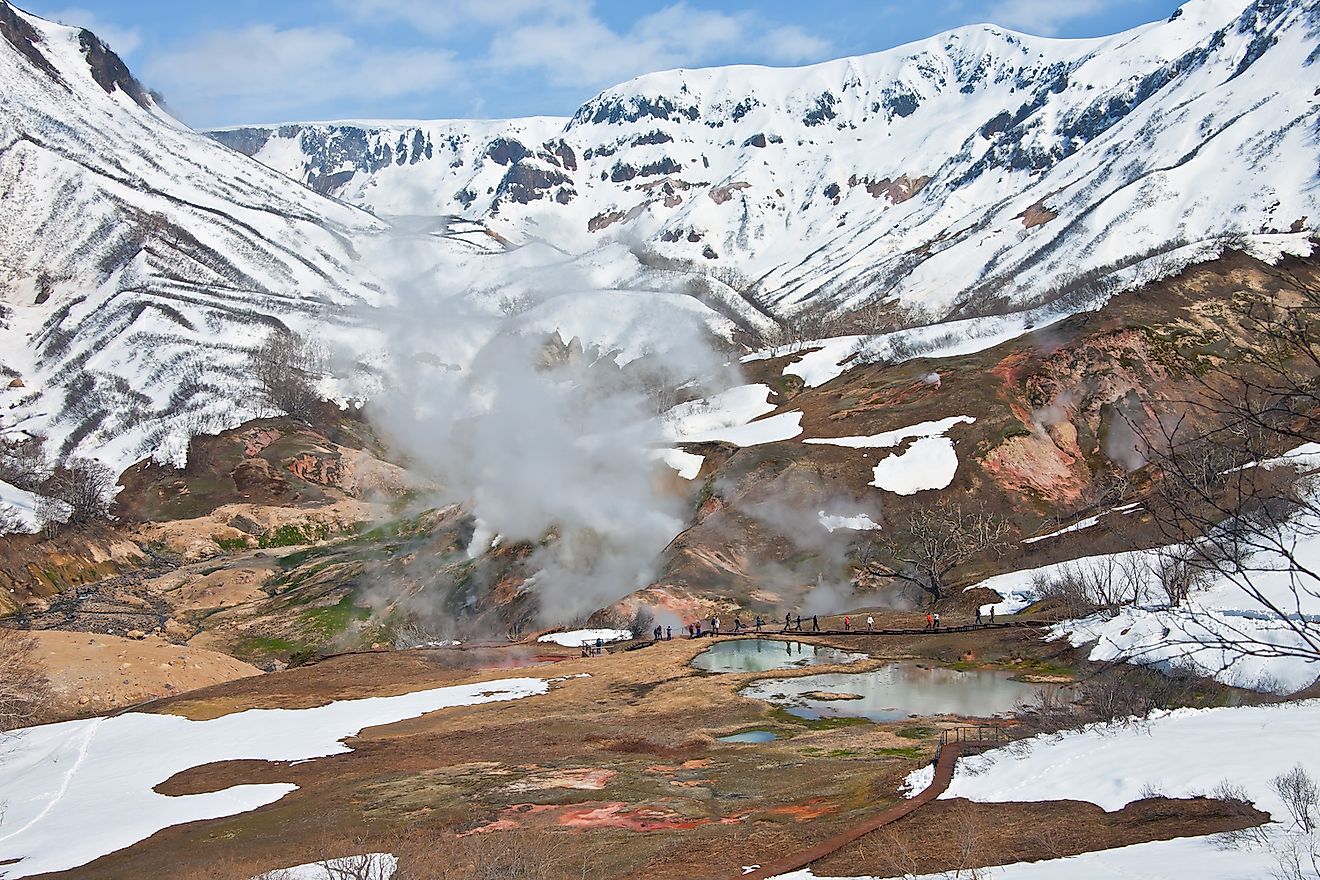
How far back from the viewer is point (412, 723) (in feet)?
121

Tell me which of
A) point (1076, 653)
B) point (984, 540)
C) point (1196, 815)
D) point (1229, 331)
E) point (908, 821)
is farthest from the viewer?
point (1229, 331)

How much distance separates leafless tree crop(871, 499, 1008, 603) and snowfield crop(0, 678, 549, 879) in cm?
2416

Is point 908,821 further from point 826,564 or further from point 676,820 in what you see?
point 826,564

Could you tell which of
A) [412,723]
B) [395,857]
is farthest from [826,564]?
[395,857]

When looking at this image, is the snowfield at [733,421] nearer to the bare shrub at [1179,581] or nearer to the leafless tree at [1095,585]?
the leafless tree at [1095,585]

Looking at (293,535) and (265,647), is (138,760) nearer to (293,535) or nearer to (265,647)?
(265,647)

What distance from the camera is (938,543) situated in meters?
57.8

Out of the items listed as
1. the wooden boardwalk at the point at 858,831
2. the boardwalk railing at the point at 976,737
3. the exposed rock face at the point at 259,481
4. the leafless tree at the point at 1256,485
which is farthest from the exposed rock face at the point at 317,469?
the wooden boardwalk at the point at 858,831

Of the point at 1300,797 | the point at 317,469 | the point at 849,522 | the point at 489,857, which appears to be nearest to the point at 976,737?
the point at 1300,797

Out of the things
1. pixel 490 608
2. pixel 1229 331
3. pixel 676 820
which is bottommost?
pixel 676 820

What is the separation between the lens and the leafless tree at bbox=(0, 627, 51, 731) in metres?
42.4

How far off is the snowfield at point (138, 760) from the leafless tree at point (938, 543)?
2416 centimetres

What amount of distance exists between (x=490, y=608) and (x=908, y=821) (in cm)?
5446

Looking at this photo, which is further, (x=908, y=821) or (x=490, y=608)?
(x=490, y=608)
